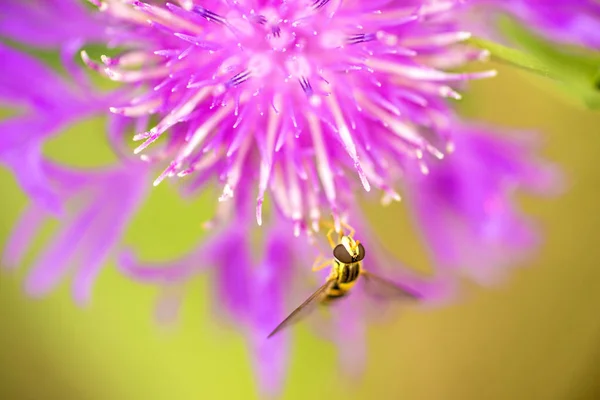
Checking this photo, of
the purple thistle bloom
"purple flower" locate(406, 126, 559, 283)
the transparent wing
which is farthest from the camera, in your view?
"purple flower" locate(406, 126, 559, 283)

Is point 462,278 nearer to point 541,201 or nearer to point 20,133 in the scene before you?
point 541,201

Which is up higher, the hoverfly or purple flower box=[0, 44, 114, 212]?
purple flower box=[0, 44, 114, 212]

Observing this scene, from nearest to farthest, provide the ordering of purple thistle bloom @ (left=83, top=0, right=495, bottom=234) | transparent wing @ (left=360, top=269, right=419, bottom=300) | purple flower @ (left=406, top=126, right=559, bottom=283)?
purple thistle bloom @ (left=83, top=0, right=495, bottom=234), transparent wing @ (left=360, top=269, right=419, bottom=300), purple flower @ (left=406, top=126, right=559, bottom=283)

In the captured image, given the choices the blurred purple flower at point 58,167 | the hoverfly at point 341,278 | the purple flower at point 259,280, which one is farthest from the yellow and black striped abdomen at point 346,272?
the blurred purple flower at point 58,167

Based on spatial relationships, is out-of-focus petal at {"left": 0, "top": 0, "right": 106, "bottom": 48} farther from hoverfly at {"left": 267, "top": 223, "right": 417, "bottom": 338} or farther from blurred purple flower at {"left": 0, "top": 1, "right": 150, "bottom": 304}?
hoverfly at {"left": 267, "top": 223, "right": 417, "bottom": 338}

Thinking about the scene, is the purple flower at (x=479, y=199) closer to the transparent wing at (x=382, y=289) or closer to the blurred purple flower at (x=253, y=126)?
the blurred purple flower at (x=253, y=126)

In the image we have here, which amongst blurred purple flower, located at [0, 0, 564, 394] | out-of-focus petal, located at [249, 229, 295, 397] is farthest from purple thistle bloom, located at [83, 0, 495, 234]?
out-of-focus petal, located at [249, 229, 295, 397]
